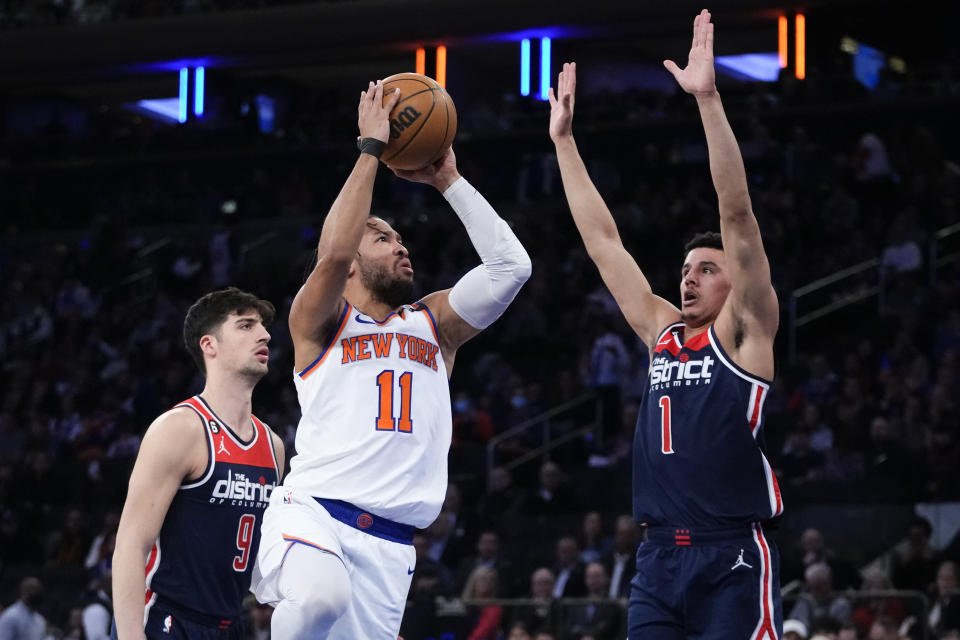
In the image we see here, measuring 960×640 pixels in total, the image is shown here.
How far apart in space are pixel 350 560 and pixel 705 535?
145 centimetres

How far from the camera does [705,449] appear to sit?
5684 mm

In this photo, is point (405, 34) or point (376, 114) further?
point (405, 34)

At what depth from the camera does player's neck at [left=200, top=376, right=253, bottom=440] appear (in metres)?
6.35

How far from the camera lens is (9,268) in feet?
84.8

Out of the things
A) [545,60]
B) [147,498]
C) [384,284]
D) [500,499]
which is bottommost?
[147,498]

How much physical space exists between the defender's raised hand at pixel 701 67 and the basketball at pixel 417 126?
3.63 ft

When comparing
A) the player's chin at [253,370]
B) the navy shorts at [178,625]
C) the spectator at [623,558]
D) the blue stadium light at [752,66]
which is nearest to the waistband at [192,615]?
the navy shorts at [178,625]

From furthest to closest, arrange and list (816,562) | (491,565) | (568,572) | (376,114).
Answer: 1. (491,565)
2. (568,572)
3. (816,562)
4. (376,114)

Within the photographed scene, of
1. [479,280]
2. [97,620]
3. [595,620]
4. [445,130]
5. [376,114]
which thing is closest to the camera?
[376,114]

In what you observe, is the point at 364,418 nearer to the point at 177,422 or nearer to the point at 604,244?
the point at 177,422

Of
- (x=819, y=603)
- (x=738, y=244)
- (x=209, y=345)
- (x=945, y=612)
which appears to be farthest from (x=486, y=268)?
(x=945, y=612)

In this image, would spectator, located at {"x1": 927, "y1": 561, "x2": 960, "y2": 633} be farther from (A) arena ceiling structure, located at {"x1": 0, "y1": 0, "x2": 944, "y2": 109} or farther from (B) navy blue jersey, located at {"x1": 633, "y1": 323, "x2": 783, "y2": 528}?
(A) arena ceiling structure, located at {"x1": 0, "y1": 0, "x2": 944, "y2": 109}

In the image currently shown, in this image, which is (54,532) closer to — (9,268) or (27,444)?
(27,444)

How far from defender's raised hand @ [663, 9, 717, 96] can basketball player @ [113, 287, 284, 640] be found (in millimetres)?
2406
